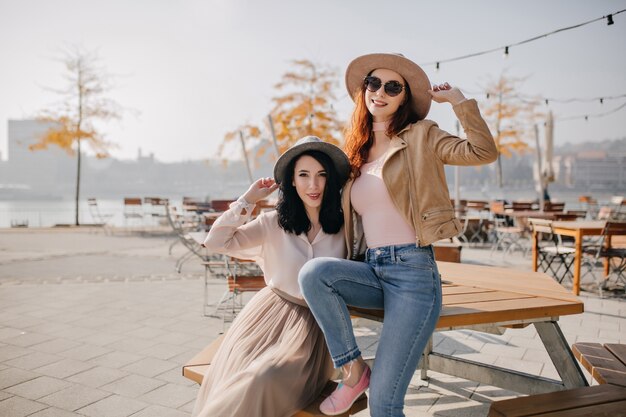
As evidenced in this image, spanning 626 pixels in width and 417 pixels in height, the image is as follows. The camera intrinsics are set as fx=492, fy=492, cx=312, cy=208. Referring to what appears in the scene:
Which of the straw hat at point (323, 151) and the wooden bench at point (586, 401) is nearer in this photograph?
the wooden bench at point (586, 401)

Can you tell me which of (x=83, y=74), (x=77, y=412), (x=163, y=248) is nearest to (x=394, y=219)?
(x=77, y=412)

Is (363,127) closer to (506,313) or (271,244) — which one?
(271,244)

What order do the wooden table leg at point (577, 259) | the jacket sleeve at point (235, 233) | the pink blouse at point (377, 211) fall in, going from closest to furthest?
the pink blouse at point (377, 211)
the jacket sleeve at point (235, 233)
the wooden table leg at point (577, 259)

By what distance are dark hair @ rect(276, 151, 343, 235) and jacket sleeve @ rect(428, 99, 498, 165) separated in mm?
530

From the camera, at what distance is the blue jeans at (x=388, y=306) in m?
1.99

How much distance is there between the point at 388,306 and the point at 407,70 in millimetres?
1139

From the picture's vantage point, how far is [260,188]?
2699 mm

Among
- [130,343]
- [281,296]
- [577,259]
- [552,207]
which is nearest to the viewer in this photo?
[281,296]

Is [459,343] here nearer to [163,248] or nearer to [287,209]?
[287,209]

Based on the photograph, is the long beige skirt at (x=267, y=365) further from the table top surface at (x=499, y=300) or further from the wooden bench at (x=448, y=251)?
the wooden bench at (x=448, y=251)

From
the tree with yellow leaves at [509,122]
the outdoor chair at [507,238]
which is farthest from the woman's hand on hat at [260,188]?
the tree with yellow leaves at [509,122]

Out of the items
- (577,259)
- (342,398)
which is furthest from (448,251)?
(342,398)

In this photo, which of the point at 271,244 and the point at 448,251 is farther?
the point at 448,251

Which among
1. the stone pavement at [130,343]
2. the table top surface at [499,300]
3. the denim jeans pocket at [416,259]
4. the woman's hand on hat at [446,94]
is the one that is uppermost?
the woman's hand on hat at [446,94]
